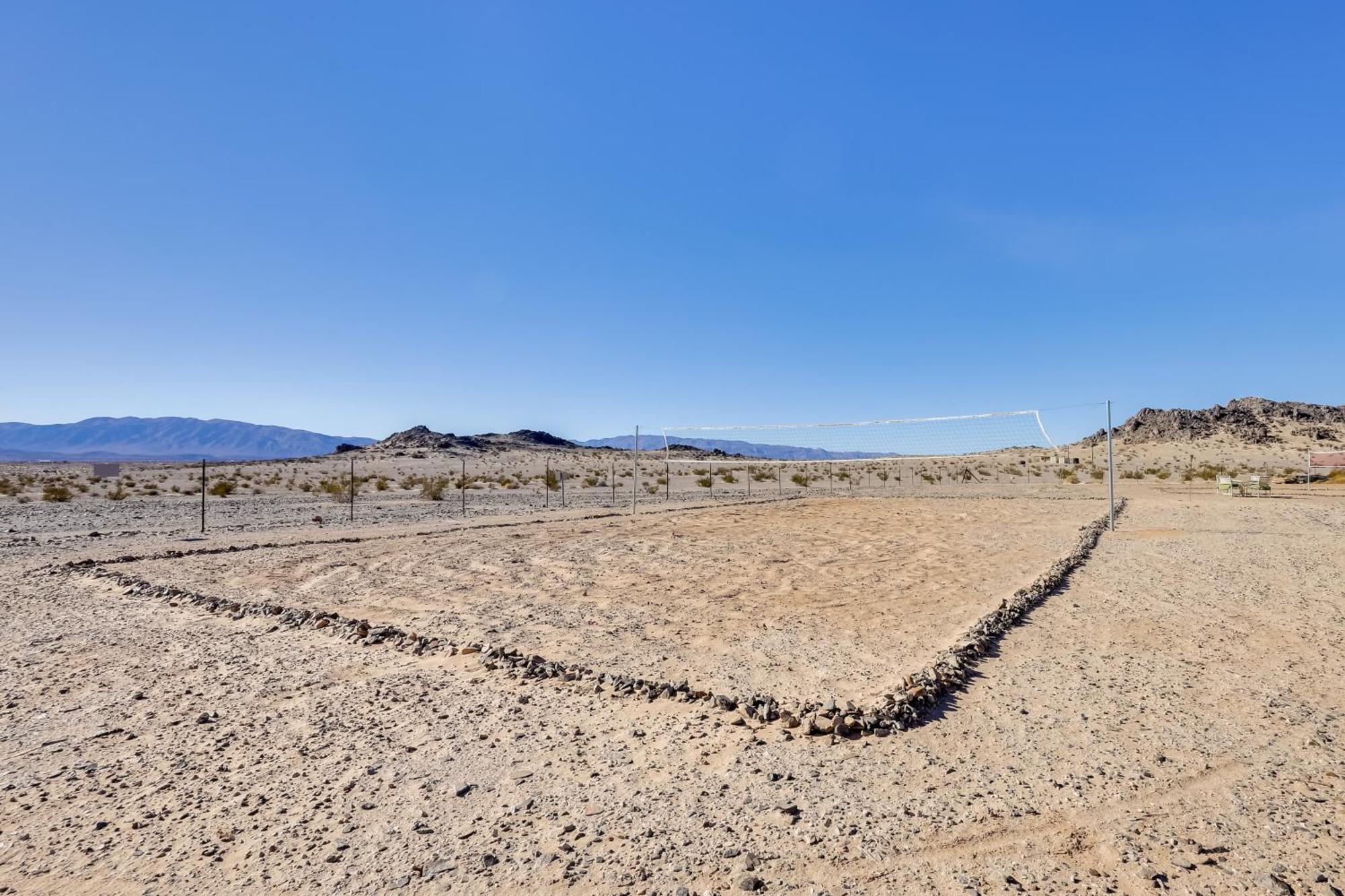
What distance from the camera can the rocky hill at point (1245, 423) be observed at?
65.2 meters

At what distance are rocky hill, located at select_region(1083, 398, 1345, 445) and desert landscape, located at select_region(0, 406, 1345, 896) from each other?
2595 inches

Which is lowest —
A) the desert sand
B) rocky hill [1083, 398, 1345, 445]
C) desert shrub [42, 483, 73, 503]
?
the desert sand

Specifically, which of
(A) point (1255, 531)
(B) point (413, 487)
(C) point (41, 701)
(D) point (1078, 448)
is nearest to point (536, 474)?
(B) point (413, 487)

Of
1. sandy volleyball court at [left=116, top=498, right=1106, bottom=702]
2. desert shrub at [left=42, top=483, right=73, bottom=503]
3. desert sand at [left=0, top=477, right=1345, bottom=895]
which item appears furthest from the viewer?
desert shrub at [left=42, top=483, right=73, bottom=503]

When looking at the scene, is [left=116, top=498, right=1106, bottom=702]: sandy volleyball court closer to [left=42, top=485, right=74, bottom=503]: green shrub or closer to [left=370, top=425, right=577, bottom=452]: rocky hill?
[left=42, top=485, right=74, bottom=503]: green shrub

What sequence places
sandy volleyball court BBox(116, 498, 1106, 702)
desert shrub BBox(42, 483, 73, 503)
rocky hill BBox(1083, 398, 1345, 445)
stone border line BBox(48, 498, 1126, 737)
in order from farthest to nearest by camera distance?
rocky hill BBox(1083, 398, 1345, 445)
desert shrub BBox(42, 483, 73, 503)
sandy volleyball court BBox(116, 498, 1106, 702)
stone border line BBox(48, 498, 1126, 737)

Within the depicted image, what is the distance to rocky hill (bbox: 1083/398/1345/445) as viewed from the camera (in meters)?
65.2

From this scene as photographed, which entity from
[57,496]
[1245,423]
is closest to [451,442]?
[57,496]

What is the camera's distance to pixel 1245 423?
7000 centimetres

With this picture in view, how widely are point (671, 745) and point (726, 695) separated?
936 mm

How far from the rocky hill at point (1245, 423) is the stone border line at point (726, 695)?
67.1 metres

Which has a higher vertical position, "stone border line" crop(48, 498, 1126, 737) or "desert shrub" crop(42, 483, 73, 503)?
"desert shrub" crop(42, 483, 73, 503)

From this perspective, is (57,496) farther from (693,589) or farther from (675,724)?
(675,724)

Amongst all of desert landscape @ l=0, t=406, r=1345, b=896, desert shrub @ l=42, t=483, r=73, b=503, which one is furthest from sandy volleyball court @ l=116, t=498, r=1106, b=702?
desert shrub @ l=42, t=483, r=73, b=503
